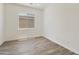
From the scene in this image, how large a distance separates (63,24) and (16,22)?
67 centimetres

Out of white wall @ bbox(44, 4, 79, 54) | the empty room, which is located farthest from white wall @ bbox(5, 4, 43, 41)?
white wall @ bbox(44, 4, 79, 54)

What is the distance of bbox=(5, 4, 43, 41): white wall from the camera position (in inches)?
74.3

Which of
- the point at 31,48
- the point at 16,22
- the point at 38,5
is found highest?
the point at 38,5

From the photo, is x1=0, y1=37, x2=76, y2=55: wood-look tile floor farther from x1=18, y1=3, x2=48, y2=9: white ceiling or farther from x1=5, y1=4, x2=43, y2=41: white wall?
x1=18, y1=3, x2=48, y2=9: white ceiling

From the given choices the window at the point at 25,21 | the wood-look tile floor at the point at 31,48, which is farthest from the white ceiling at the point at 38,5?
the wood-look tile floor at the point at 31,48

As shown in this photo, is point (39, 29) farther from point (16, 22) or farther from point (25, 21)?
point (16, 22)

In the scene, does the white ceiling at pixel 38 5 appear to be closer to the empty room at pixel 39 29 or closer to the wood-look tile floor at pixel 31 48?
the empty room at pixel 39 29

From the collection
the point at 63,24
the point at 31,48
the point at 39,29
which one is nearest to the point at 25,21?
the point at 39,29

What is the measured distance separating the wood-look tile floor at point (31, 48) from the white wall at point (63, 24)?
90 mm

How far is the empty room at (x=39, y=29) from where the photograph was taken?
Result: 1875mm

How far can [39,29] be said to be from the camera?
199cm

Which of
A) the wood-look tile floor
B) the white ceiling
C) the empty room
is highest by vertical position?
the white ceiling
